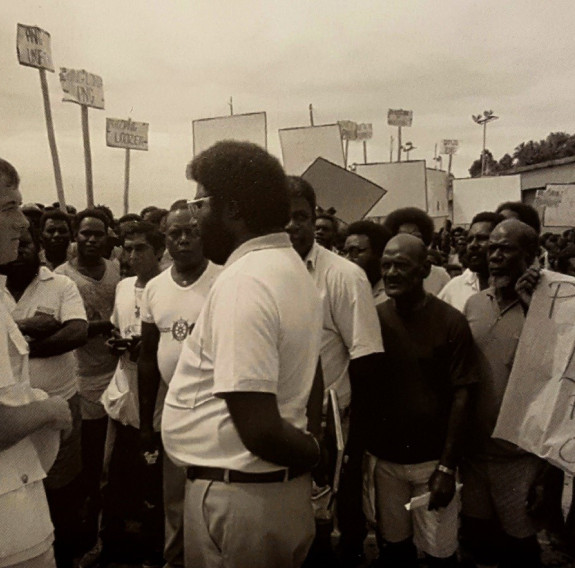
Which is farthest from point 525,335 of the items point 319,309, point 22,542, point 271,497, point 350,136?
point 350,136

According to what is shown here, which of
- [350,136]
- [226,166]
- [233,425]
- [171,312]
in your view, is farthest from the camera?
[350,136]

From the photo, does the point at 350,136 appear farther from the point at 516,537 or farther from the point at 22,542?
the point at 22,542

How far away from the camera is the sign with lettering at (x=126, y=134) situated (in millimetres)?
9578

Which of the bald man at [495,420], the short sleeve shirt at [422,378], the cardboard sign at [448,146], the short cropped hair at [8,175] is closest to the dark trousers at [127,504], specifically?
the short sleeve shirt at [422,378]

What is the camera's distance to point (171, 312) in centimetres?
340

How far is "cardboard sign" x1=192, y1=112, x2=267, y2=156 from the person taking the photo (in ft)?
24.2

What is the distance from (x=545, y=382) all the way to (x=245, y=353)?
5.93 feet

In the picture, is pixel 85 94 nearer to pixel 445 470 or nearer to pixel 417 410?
pixel 417 410

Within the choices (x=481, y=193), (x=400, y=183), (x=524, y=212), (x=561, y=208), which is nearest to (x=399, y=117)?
(x=481, y=193)

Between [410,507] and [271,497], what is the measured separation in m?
1.34

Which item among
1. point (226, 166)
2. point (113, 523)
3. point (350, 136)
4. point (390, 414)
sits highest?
point (350, 136)

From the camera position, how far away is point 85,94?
8.60 meters

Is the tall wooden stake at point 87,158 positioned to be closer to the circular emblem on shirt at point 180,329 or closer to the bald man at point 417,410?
the circular emblem on shirt at point 180,329

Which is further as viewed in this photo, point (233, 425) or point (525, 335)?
point (525, 335)
